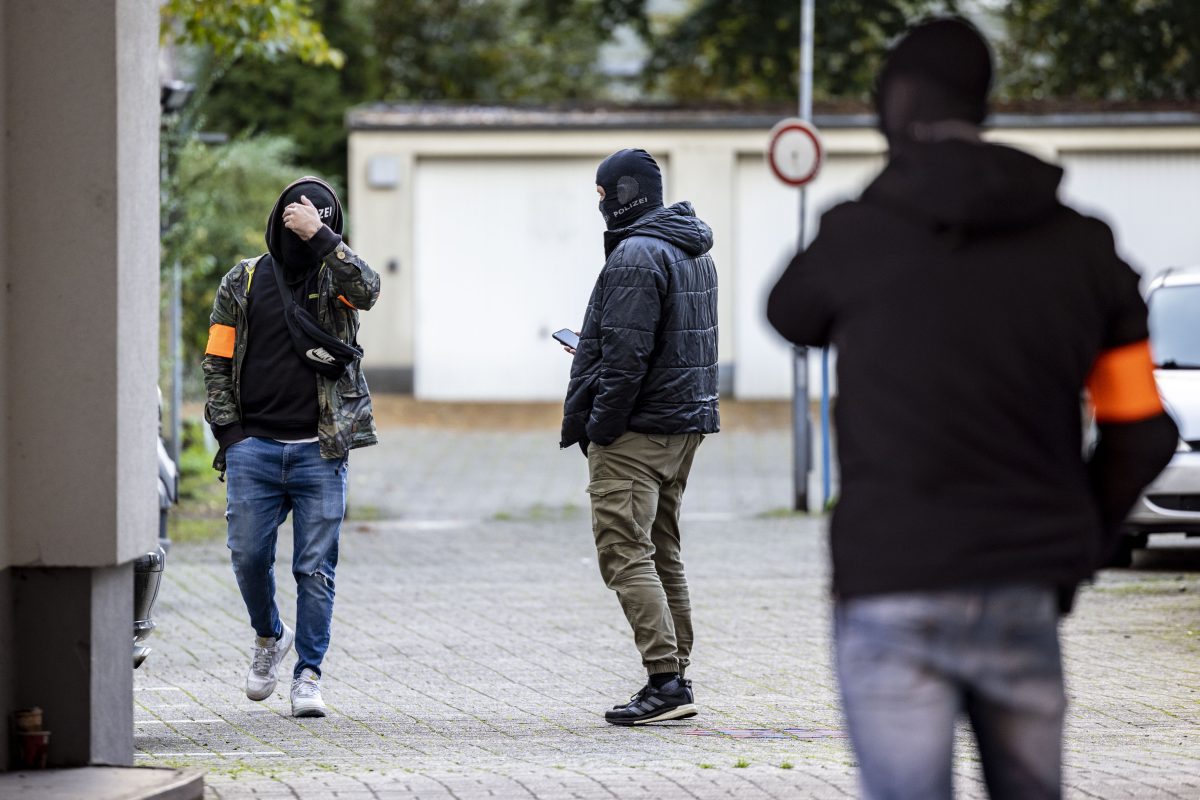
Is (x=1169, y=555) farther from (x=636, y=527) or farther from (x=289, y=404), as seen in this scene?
(x=289, y=404)

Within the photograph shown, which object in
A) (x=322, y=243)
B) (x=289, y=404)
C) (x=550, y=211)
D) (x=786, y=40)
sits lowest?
(x=289, y=404)

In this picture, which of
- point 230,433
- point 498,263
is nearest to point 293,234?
point 230,433

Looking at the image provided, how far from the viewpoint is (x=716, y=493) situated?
51.7 ft

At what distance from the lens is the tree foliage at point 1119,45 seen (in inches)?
1248

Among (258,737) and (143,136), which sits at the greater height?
(143,136)

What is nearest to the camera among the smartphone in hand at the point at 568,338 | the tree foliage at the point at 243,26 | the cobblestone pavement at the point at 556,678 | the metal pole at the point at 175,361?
the cobblestone pavement at the point at 556,678

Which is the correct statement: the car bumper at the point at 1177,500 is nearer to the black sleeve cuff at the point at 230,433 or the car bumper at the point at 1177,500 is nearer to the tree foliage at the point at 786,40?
the black sleeve cuff at the point at 230,433

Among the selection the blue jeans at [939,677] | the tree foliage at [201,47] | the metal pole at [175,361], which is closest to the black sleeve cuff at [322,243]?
the blue jeans at [939,677]

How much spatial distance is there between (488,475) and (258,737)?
10905mm

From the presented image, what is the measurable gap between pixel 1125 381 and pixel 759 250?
20.9m

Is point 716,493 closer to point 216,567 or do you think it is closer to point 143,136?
point 216,567

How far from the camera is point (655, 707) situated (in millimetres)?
6547

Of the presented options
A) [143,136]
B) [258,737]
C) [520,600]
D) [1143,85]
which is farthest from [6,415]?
[1143,85]

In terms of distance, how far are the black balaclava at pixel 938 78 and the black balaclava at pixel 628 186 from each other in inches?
147
